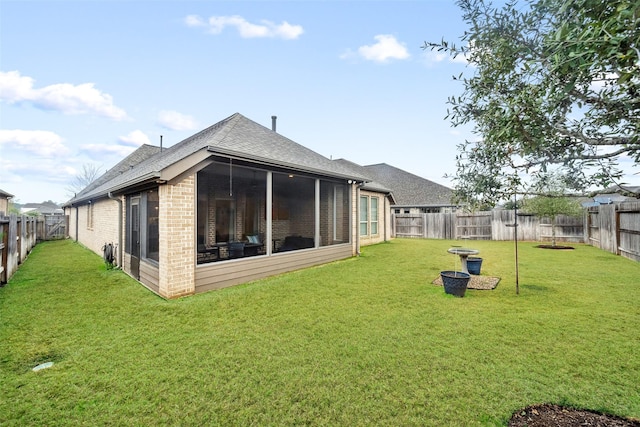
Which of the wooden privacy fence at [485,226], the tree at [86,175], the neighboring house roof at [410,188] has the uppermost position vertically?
the tree at [86,175]

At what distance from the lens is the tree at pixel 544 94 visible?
1418mm

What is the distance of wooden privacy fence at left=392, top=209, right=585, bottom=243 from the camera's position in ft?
48.9

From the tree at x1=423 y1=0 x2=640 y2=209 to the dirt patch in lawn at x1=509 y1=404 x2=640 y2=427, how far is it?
6.18ft

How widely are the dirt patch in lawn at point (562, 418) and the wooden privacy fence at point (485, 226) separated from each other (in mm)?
13834

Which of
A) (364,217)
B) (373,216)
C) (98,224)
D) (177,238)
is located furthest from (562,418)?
(98,224)

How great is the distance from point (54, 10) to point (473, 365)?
41.5 ft

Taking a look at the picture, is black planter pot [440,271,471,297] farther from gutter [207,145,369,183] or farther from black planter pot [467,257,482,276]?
gutter [207,145,369,183]

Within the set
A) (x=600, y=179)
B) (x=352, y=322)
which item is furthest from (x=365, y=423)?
(x=600, y=179)

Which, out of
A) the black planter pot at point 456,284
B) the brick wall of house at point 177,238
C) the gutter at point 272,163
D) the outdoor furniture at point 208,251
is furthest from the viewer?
the outdoor furniture at point 208,251

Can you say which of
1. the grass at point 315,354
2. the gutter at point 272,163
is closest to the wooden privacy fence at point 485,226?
the gutter at point 272,163

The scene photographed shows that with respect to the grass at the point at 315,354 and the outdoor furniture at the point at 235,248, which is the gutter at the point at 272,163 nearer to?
the grass at the point at 315,354

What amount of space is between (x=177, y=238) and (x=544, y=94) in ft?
19.0

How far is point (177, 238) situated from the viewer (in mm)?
5504

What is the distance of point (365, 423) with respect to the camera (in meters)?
2.27
